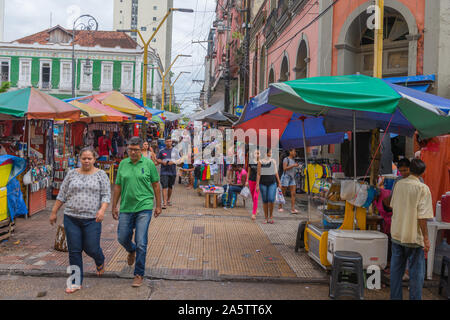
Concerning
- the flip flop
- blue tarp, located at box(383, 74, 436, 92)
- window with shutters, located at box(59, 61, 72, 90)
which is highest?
window with shutters, located at box(59, 61, 72, 90)

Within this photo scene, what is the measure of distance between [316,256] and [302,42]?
440 inches

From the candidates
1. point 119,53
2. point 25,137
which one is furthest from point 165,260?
point 119,53

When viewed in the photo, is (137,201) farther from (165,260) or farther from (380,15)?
(380,15)

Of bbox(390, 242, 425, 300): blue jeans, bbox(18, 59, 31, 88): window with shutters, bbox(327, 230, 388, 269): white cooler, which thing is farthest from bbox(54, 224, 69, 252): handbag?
bbox(18, 59, 31, 88): window with shutters

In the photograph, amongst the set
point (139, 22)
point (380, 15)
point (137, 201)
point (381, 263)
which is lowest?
point (381, 263)

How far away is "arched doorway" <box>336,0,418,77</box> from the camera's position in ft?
33.5

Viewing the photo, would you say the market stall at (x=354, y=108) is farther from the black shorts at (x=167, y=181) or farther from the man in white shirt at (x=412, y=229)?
the black shorts at (x=167, y=181)

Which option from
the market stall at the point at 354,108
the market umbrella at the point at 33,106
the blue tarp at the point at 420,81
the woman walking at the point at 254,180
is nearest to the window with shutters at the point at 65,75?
the market umbrella at the point at 33,106

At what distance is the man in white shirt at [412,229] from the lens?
4406 millimetres

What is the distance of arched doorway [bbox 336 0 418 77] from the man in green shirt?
303 inches

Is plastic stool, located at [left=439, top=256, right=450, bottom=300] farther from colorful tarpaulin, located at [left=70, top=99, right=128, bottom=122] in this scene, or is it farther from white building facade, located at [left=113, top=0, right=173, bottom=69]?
white building facade, located at [left=113, top=0, right=173, bottom=69]

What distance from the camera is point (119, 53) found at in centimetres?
4709

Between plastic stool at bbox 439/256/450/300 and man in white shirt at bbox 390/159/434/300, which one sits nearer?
man in white shirt at bbox 390/159/434/300

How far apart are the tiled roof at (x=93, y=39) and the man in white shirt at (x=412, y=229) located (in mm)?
46631
